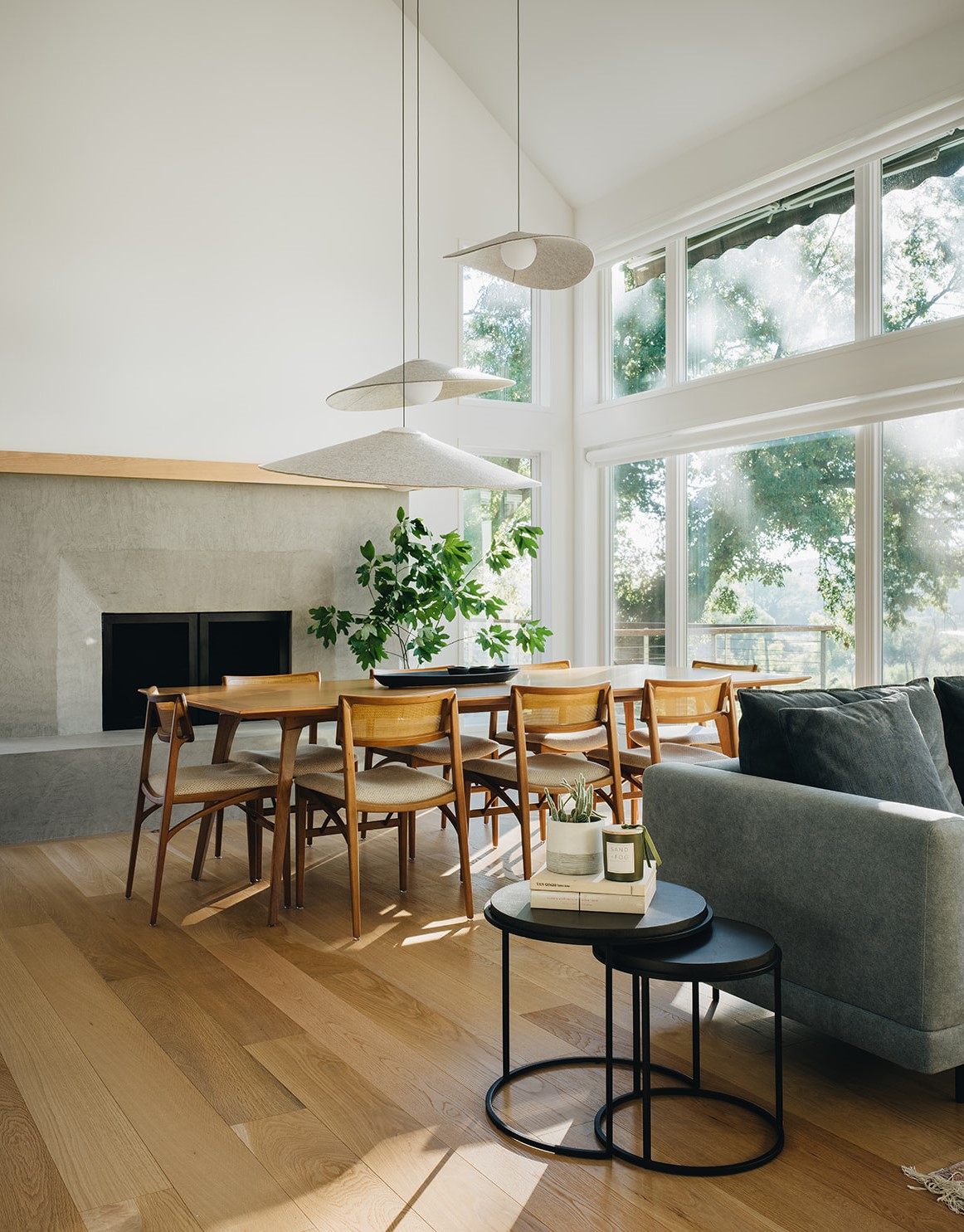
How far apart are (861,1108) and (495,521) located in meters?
5.42

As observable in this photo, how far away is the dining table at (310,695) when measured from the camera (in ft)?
11.8

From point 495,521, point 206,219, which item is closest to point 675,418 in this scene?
point 495,521

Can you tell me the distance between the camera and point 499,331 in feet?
24.1

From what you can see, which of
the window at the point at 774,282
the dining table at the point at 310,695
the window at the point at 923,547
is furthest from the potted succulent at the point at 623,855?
the window at the point at 774,282

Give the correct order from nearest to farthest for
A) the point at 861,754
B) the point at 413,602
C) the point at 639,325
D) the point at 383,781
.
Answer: the point at 861,754, the point at 383,781, the point at 413,602, the point at 639,325

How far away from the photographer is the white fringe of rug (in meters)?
1.88

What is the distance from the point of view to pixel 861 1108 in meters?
2.25

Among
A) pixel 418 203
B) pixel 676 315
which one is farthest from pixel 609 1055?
pixel 418 203

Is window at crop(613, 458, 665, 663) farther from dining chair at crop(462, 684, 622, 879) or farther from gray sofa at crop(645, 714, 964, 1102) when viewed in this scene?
gray sofa at crop(645, 714, 964, 1102)

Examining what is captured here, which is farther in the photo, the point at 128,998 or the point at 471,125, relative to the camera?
the point at 471,125

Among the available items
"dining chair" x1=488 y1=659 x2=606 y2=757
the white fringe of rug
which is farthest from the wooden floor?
"dining chair" x1=488 y1=659 x2=606 y2=757

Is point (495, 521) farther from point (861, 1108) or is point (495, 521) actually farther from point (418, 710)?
point (861, 1108)

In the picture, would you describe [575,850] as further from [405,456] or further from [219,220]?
[219,220]

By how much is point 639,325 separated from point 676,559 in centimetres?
161
